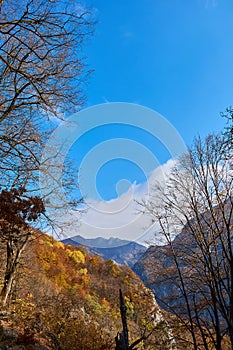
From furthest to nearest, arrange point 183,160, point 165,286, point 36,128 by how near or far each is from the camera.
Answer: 1. point 165,286
2. point 183,160
3. point 36,128

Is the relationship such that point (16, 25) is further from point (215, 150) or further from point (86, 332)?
point (86, 332)

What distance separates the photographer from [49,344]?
8.10m

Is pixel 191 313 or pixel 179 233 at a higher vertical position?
pixel 179 233

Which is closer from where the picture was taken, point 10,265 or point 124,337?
point 124,337

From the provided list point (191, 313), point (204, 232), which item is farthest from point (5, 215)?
point (191, 313)

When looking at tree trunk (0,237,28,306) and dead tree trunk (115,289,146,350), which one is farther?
tree trunk (0,237,28,306)

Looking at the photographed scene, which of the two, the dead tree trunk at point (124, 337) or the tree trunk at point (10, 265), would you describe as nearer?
the dead tree trunk at point (124, 337)

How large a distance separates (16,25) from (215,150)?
5.86m

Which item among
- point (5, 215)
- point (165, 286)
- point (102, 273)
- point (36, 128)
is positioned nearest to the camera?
point (5, 215)

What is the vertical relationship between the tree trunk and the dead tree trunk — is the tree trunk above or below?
above

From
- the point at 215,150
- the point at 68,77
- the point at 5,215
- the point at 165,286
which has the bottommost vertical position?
the point at 165,286

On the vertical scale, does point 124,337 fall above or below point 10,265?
below

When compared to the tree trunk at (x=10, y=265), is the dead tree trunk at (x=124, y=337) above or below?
below

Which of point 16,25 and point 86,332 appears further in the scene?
point 86,332
